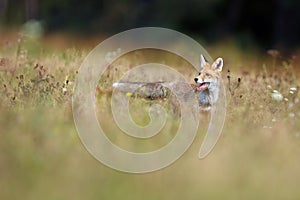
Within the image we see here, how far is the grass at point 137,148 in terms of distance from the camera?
4.02m

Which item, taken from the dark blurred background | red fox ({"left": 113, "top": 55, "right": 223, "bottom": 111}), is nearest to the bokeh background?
red fox ({"left": 113, "top": 55, "right": 223, "bottom": 111})

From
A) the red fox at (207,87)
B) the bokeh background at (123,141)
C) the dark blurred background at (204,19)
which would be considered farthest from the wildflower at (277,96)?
the dark blurred background at (204,19)

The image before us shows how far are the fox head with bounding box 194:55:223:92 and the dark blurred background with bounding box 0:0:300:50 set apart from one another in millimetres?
10053

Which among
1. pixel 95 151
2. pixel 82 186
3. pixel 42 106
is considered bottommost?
pixel 82 186

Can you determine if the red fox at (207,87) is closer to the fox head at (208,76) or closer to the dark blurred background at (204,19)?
the fox head at (208,76)

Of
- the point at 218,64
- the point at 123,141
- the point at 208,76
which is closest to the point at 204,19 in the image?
the point at 218,64

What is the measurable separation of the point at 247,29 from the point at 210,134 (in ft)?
43.3

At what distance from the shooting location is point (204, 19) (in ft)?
57.7

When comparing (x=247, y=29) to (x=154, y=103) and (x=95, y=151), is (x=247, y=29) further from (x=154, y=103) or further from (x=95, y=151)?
(x=95, y=151)

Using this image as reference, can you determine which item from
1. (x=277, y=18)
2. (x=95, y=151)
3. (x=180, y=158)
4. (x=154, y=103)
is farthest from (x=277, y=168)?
(x=277, y=18)

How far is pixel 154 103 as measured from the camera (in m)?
5.67

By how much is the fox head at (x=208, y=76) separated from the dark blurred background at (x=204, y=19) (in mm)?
10053

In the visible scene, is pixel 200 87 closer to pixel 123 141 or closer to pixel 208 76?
pixel 208 76

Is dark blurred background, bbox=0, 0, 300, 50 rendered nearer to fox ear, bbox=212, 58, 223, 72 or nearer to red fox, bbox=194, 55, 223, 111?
fox ear, bbox=212, 58, 223, 72
